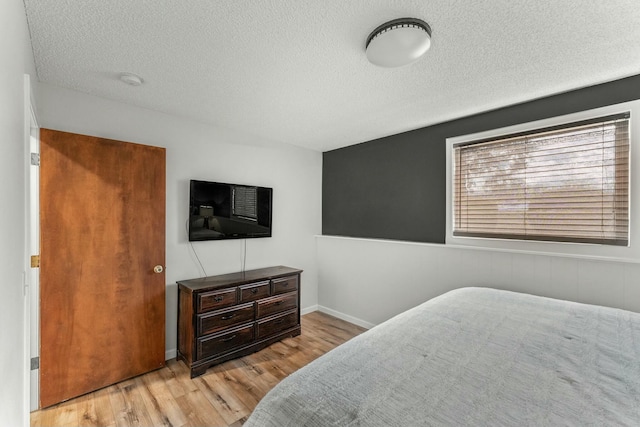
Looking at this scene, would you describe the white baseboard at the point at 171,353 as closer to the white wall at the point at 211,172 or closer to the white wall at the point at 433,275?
the white wall at the point at 211,172

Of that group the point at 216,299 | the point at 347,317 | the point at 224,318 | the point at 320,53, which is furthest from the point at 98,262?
the point at 347,317

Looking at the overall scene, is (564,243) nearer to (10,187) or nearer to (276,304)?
(276,304)

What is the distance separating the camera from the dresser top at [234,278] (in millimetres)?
2628

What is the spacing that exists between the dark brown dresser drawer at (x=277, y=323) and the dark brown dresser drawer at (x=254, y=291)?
0.27 metres

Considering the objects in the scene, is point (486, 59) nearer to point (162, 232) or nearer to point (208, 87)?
point (208, 87)

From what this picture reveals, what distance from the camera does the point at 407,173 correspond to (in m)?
3.31

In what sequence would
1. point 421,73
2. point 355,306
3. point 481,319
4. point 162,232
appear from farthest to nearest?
1. point 355,306
2. point 162,232
3. point 421,73
4. point 481,319

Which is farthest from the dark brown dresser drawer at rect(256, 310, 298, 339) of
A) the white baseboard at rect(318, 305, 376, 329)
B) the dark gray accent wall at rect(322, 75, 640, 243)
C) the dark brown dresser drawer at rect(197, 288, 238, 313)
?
the dark gray accent wall at rect(322, 75, 640, 243)

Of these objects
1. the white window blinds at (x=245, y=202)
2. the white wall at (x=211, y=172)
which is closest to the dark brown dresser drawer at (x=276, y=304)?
the white wall at (x=211, y=172)

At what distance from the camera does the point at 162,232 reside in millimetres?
2605

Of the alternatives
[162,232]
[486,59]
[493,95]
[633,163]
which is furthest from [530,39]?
[162,232]

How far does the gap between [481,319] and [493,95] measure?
72.3 inches

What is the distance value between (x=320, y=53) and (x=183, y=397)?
2.68 metres

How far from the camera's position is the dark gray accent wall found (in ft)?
7.53
